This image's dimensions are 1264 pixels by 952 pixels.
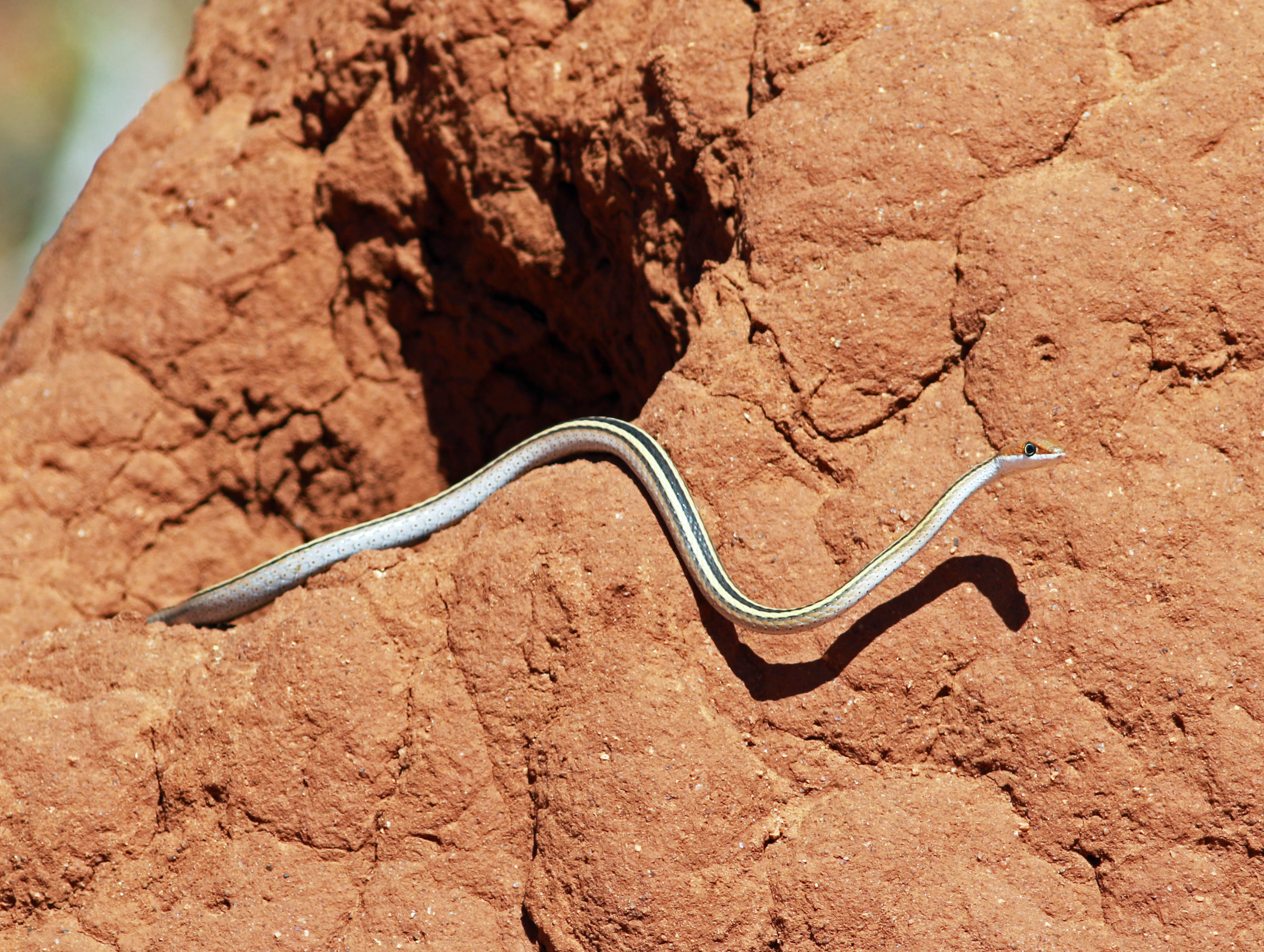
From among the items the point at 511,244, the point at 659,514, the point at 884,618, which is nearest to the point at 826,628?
the point at 884,618

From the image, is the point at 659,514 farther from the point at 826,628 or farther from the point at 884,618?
the point at 884,618

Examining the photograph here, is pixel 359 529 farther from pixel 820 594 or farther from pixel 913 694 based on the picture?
pixel 913 694

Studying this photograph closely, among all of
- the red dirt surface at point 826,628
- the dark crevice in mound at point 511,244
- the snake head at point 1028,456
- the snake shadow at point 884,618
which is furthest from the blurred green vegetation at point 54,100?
the snake head at point 1028,456

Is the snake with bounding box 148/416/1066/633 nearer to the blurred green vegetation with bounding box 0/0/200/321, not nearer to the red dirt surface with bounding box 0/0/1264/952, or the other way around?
the red dirt surface with bounding box 0/0/1264/952

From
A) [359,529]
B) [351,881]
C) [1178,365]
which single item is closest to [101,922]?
[351,881]

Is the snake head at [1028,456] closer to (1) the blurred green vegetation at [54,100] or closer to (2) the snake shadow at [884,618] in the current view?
(2) the snake shadow at [884,618]

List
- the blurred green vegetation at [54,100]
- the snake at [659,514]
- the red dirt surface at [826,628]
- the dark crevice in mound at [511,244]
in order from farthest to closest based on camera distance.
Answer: the blurred green vegetation at [54,100]
the dark crevice in mound at [511,244]
the snake at [659,514]
the red dirt surface at [826,628]
